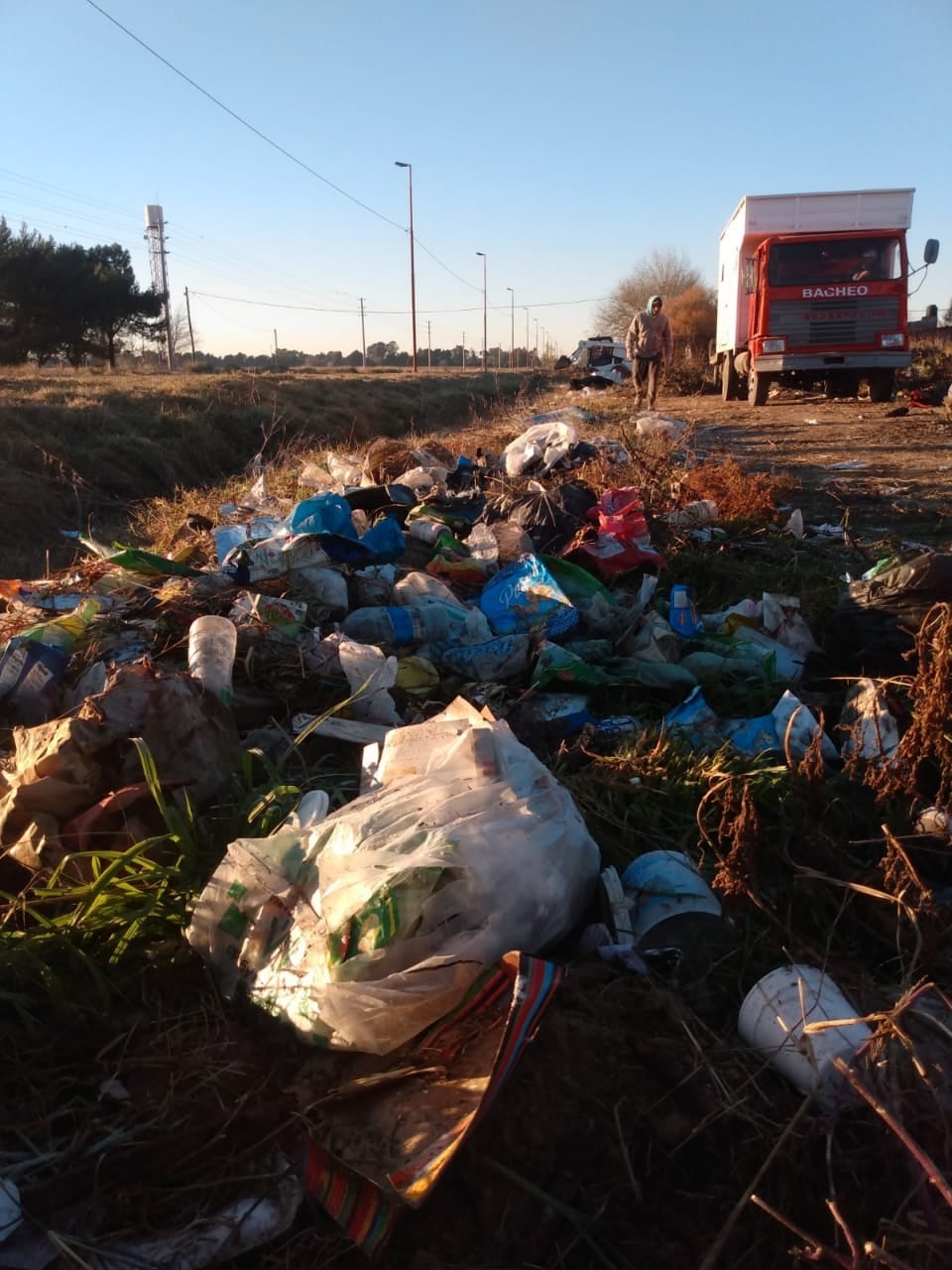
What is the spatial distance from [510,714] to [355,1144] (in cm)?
151

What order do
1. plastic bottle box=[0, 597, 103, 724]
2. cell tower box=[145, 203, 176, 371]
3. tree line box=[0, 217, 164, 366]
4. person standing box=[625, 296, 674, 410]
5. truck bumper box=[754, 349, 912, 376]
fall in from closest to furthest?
1. plastic bottle box=[0, 597, 103, 724]
2. person standing box=[625, 296, 674, 410]
3. truck bumper box=[754, 349, 912, 376]
4. tree line box=[0, 217, 164, 366]
5. cell tower box=[145, 203, 176, 371]

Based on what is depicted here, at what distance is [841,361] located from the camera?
11.9 meters

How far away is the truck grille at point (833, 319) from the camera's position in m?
11.7

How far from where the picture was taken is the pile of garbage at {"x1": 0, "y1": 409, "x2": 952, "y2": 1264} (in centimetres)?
141

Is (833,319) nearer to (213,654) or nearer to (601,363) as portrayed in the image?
(213,654)

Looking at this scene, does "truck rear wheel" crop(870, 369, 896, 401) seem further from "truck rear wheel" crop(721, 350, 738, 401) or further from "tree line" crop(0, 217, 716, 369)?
"tree line" crop(0, 217, 716, 369)

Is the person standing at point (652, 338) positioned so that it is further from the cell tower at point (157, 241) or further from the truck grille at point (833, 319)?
the cell tower at point (157, 241)

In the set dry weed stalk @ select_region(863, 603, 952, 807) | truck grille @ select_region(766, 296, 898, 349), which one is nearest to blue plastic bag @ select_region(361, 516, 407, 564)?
dry weed stalk @ select_region(863, 603, 952, 807)

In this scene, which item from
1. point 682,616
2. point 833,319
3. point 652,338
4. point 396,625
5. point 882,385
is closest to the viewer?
point 396,625

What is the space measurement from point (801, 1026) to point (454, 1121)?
0.63 meters

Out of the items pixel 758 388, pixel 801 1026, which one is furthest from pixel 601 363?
pixel 801 1026

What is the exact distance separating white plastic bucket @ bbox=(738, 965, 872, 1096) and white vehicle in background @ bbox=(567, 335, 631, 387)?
905 inches

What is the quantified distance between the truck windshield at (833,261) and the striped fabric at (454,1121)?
12.7m

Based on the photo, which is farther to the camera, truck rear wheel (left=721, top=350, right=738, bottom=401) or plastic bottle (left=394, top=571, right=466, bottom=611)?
truck rear wheel (left=721, top=350, right=738, bottom=401)
